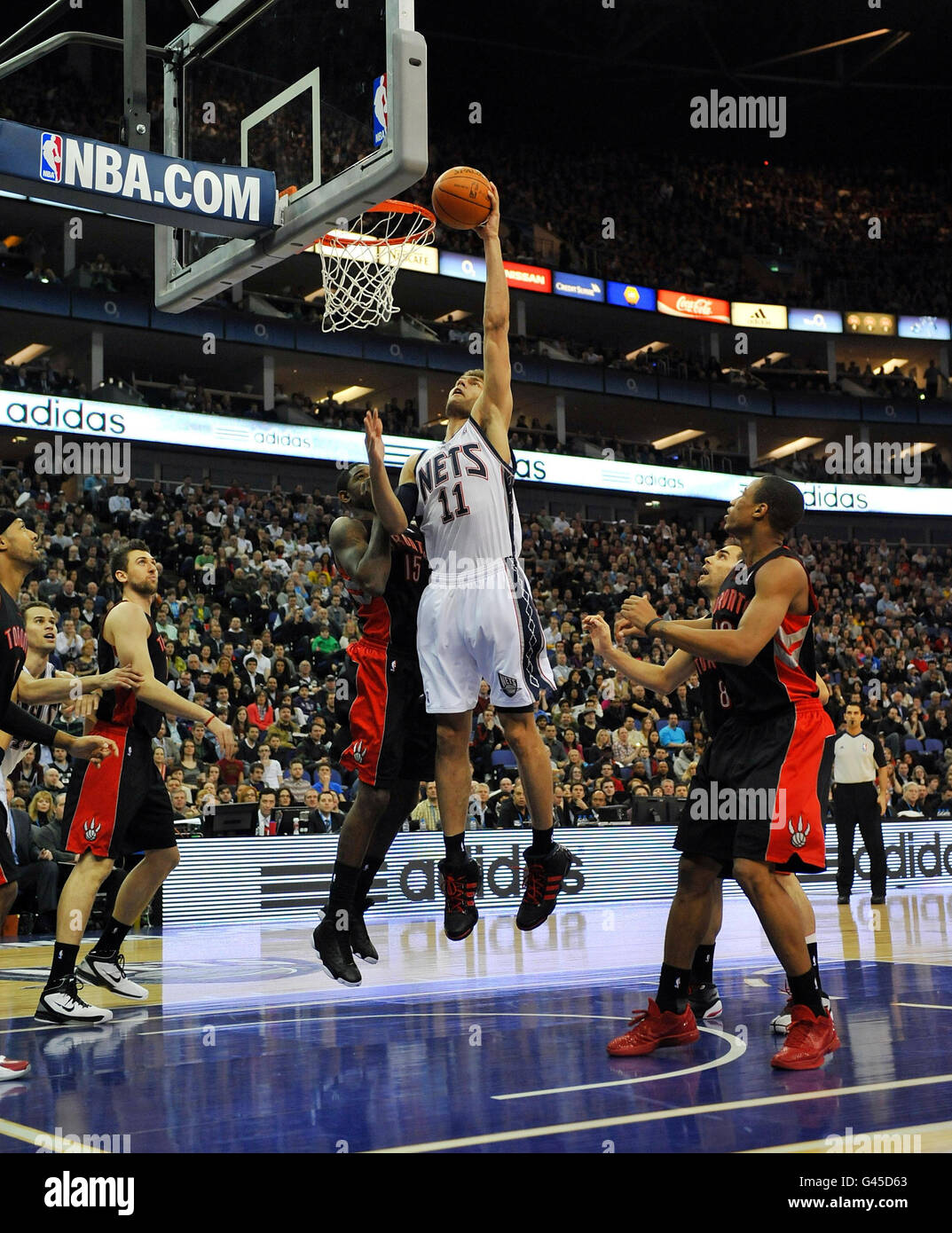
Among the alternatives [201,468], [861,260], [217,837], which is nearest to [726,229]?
[861,260]

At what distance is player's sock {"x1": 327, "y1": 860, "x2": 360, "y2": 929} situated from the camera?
6.13 m

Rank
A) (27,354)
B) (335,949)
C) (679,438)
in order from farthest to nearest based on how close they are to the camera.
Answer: (679,438), (27,354), (335,949)

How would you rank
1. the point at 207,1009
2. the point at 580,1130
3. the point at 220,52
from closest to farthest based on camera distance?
the point at 580,1130 < the point at 207,1009 < the point at 220,52

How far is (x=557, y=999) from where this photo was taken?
24.1 feet

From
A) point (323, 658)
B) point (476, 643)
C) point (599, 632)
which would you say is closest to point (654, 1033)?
point (599, 632)

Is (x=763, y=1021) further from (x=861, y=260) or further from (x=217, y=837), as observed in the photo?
(x=861, y=260)

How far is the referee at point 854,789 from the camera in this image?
13.6m

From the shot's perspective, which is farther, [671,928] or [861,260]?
[861,260]

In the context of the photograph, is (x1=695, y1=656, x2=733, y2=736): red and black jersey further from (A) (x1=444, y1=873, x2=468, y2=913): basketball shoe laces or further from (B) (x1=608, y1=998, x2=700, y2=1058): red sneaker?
(A) (x1=444, y1=873, x2=468, y2=913): basketball shoe laces

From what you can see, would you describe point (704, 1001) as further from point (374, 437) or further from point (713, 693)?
point (374, 437)

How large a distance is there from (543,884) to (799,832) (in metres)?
1.13

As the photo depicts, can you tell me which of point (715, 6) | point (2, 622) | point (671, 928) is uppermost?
point (715, 6)

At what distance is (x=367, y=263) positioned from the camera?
10047 millimetres

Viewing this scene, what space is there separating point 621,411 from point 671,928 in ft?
113
